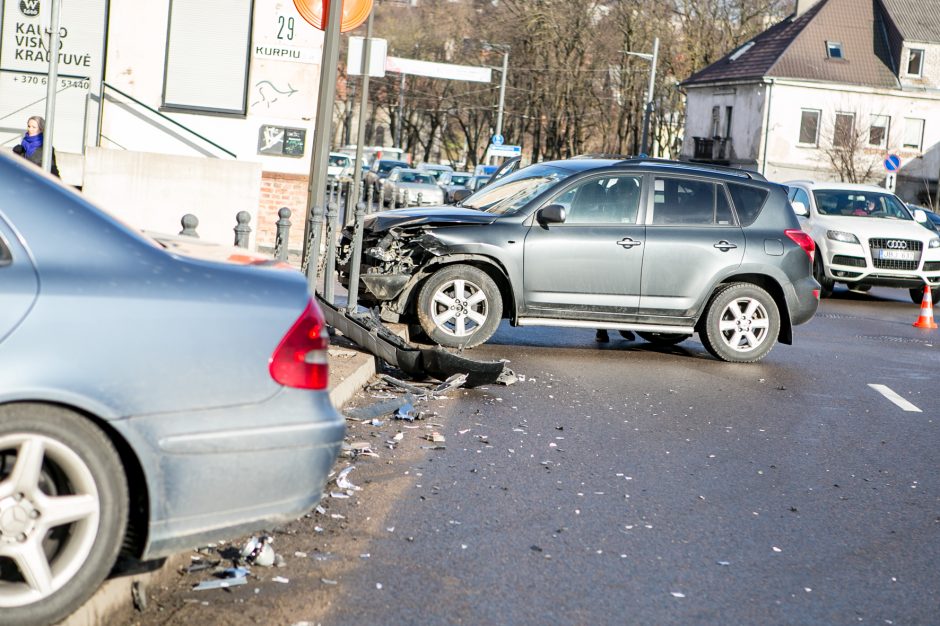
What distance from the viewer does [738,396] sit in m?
10.7

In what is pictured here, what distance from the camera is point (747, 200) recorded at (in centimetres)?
1298

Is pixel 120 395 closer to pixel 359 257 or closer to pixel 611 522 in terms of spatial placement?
pixel 611 522

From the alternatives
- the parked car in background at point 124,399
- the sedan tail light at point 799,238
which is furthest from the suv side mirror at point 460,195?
the parked car in background at point 124,399

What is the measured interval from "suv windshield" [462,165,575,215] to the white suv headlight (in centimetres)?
933

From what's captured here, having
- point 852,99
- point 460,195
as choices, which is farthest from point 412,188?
point 460,195

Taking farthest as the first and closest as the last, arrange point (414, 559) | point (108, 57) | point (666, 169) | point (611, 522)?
1. point (108, 57)
2. point (666, 169)
3. point (611, 522)
4. point (414, 559)

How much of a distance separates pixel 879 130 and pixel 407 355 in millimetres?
57078

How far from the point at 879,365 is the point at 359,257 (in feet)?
18.0

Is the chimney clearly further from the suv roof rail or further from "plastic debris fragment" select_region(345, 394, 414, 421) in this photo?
"plastic debris fragment" select_region(345, 394, 414, 421)

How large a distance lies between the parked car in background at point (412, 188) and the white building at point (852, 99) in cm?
2037

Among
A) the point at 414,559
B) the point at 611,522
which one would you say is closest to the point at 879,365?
the point at 611,522

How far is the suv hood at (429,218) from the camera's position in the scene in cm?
1226

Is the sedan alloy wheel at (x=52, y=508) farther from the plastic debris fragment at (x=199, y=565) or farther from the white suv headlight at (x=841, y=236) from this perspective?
the white suv headlight at (x=841, y=236)

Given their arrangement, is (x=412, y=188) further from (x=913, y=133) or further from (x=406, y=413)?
(x=406, y=413)
